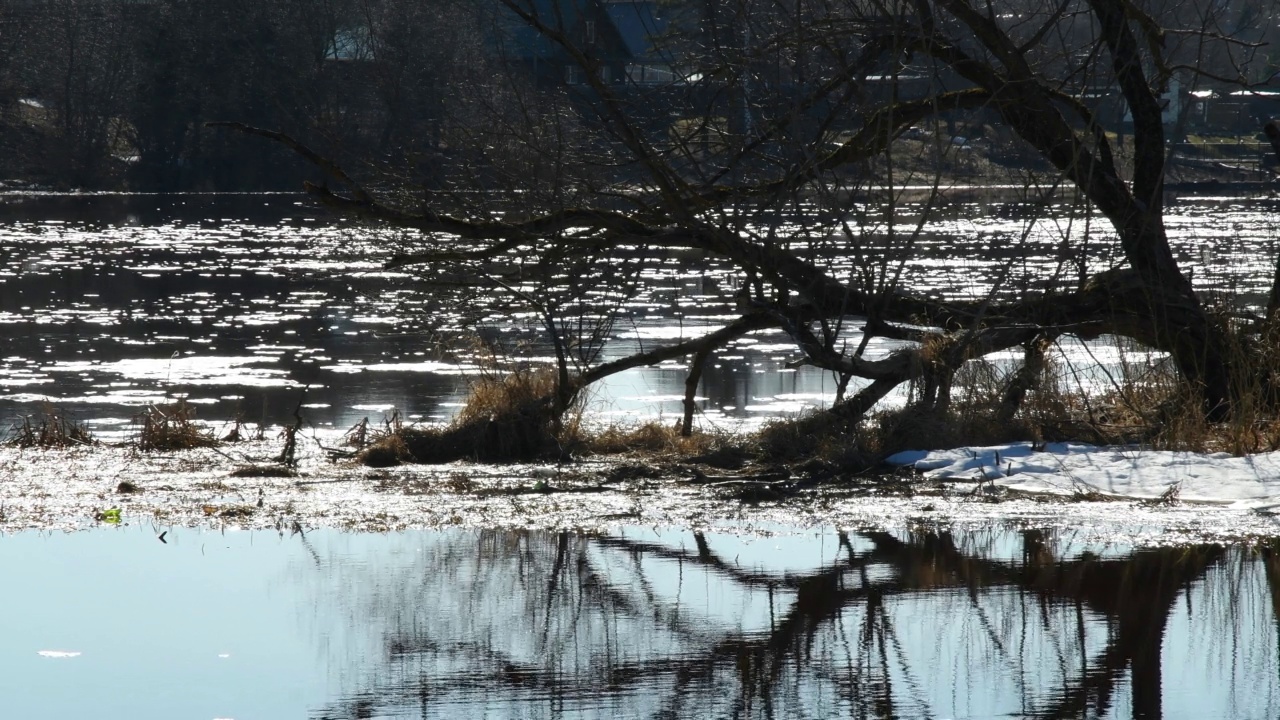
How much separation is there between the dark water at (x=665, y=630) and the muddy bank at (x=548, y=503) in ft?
1.09

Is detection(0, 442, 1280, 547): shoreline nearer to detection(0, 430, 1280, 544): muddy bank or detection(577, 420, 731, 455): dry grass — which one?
detection(0, 430, 1280, 544): muddy bank

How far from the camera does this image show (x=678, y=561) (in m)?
7.15

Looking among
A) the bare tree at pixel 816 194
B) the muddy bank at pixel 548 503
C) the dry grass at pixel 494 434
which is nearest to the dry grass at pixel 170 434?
the muddy bank at pixel 548 503

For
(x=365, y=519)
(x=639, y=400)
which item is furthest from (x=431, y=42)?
(x=365, y=519)

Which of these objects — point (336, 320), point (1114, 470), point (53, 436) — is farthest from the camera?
point (336, 320)

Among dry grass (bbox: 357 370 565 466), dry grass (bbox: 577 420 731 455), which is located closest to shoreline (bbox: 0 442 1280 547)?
dry grass (bbox: 357 370 565 466)

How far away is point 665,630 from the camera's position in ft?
19.9

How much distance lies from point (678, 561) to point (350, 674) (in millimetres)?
1985

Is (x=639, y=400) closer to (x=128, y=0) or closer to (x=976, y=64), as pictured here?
(x=976, y=64)

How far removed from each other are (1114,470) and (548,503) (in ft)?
10.6

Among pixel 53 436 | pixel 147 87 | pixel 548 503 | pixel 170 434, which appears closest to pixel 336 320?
pixel 53 436

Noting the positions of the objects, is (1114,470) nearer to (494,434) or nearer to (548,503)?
(548,503)

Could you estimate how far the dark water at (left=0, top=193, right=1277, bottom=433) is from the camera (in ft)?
48.9

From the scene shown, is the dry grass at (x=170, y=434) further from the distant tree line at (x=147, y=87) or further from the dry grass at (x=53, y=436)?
the distant tree line at (x=147, y=87)
